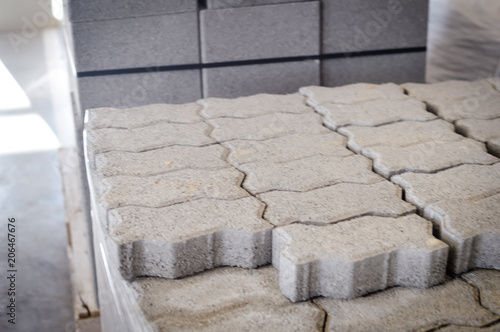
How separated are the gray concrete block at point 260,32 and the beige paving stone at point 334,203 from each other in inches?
47.6

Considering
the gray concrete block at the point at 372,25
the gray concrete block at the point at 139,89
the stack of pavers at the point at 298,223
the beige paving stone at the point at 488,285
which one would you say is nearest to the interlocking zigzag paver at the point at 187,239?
the stack of pavers at the point at 298,223

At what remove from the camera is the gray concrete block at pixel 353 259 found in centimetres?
103

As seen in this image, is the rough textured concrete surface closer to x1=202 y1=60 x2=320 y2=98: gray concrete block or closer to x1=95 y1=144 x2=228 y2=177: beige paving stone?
x1=95 y1=144 x2=228 y2=177: beige paving stone

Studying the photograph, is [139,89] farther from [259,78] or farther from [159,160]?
[159,160]

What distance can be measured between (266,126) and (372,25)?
1105 mm

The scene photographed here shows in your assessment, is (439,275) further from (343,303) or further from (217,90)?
(217,90)

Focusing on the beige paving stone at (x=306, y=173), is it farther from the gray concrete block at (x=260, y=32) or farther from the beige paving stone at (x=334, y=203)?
the gray concrete block at (x=260, y=32)

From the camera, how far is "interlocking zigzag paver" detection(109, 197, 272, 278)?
110cm

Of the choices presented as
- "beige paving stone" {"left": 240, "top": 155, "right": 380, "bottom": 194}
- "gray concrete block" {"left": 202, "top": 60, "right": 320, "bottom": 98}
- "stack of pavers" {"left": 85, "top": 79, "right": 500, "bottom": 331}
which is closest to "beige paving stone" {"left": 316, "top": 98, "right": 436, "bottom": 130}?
"stack of pavers" {"left": 85, "top": 79, "right": 500, "bottom": 331}

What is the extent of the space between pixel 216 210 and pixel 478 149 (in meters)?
0.80

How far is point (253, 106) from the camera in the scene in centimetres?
187

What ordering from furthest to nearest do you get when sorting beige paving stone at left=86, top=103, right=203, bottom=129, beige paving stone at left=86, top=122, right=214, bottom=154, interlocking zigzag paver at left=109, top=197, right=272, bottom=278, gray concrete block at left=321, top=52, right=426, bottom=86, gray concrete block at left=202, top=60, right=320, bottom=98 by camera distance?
gray concrete block at left=321, top=52, right=426, bottom=86 → gray concrete block at left=202, top=60, right=320, bottom=98 → beige paving stone at left=86, top=103, right=203, bottom=129 → beige paving stone at left=86, top=122, right=214, bottom=154 → interlocking zigzag paver at left=109, top=197, right=272, bottom=278

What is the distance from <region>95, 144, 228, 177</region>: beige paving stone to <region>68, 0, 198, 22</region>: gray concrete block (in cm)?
91

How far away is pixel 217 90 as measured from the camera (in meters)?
2.43
